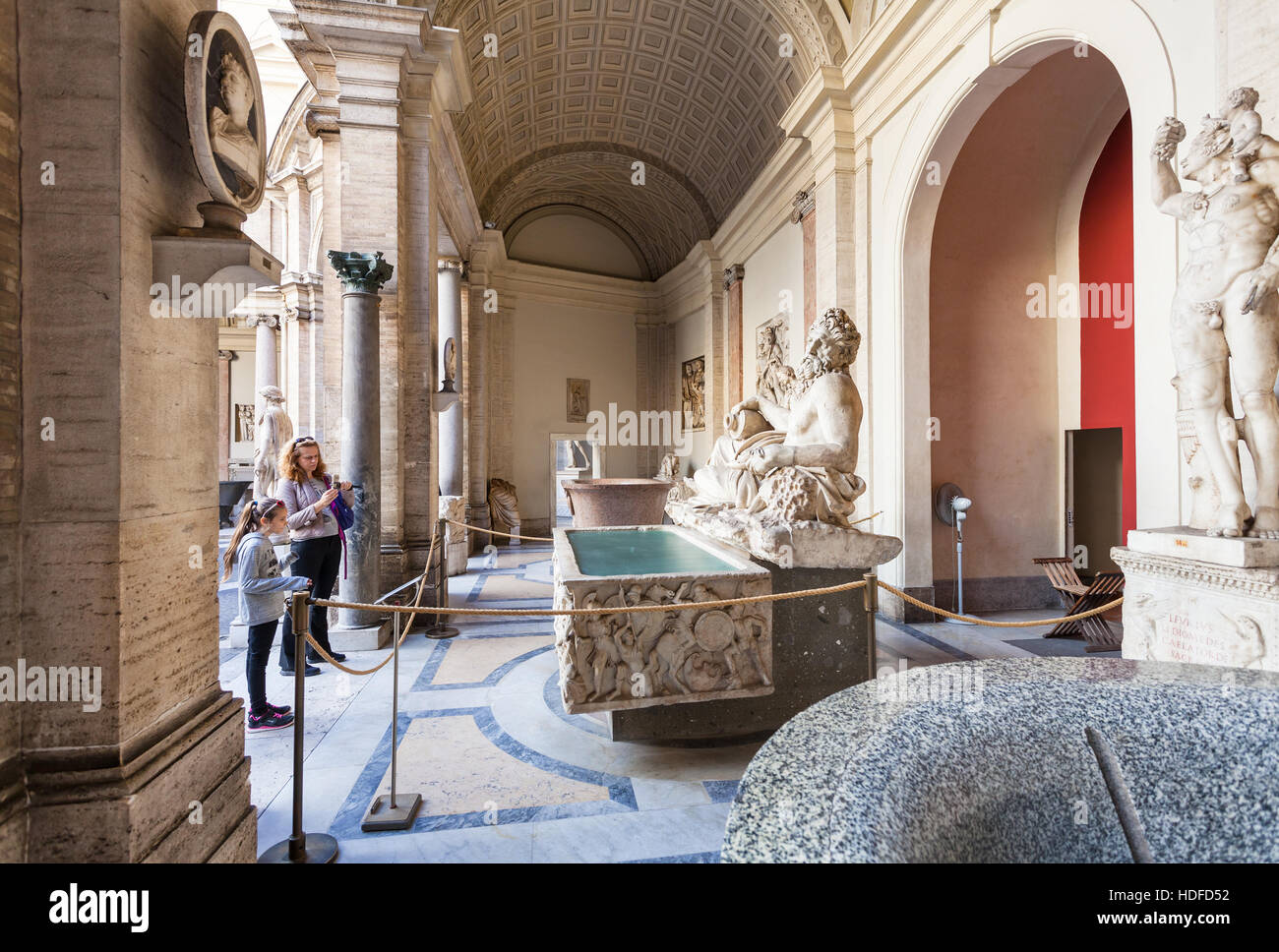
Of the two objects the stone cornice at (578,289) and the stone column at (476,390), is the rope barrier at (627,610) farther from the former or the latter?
the stone cornice at (578,289)

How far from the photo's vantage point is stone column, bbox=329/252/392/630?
5.39m

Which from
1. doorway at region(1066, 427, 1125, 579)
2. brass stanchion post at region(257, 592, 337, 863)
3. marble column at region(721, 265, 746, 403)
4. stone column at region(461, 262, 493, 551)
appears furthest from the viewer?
marble column at region(721, 265, 746, 403)

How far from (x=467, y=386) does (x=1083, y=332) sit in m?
10.3

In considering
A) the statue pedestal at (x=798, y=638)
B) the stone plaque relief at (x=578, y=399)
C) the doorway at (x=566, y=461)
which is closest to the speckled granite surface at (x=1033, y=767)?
the statue pedestal at (x=798, y=638)

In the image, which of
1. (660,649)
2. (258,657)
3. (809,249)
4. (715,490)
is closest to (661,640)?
(660,649)

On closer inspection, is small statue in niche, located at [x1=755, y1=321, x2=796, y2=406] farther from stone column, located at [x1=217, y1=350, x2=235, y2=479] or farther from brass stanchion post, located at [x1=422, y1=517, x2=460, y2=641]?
stone column, located at [x1=217, y1=350, x2=235, y2=479]

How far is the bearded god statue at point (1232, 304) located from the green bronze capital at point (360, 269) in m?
5.52

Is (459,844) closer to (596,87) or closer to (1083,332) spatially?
(1083,332)

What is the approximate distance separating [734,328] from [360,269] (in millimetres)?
9073

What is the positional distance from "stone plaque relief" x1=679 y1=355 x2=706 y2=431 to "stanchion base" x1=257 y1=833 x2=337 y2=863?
12319 millimetres

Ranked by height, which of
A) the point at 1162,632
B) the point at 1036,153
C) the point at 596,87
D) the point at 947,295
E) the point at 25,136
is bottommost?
the point at 1162,632

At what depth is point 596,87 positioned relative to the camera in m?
12.1

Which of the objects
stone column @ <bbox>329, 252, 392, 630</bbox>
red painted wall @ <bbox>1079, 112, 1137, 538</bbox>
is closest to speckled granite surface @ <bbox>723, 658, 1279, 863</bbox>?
stone column @ <bbox>329, 252, 392, 630</bbox>

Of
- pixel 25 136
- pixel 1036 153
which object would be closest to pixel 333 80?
pixel 25 136
